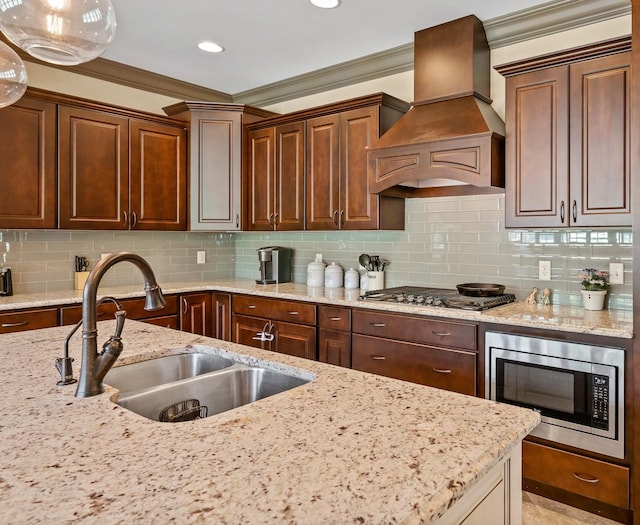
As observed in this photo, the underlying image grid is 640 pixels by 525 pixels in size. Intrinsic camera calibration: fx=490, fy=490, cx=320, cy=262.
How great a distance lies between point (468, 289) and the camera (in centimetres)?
309

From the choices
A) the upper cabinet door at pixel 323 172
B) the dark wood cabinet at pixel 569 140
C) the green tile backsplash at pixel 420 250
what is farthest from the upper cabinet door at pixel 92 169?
the dark wood cabinet at pixel 569 140

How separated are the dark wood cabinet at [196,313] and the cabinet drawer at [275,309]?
259 millimetres

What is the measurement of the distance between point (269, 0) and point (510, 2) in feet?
4.83

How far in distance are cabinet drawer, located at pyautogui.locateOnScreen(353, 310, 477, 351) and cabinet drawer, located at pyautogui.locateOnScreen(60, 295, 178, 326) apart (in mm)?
1479

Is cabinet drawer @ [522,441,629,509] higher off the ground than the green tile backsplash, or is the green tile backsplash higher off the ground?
the green tile backsplash

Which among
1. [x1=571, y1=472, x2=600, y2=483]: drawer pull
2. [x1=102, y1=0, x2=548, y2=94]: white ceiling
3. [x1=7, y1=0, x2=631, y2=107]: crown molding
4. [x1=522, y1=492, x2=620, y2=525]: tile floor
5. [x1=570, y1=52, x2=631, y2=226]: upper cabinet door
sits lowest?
[x1=522, y1=492, x2=620, y2=525]: tile floor

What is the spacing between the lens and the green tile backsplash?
117 inches

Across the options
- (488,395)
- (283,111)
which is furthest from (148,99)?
(488,395)

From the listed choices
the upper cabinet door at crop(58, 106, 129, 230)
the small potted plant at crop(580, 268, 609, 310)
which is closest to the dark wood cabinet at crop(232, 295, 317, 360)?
the upper cabinet door at crop(58, 106, 129, 230)

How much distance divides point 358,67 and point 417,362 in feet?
8.09

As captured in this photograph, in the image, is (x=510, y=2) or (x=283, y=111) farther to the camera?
(x=283, y=111)

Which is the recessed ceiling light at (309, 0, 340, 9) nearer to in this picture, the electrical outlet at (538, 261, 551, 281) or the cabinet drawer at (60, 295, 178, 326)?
the electrical outlet at (538, 261, 551, 281)

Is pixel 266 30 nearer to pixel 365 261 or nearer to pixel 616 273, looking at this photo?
pixel 365 261

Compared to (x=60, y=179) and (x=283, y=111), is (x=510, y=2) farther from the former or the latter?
(x=60, y=179)
